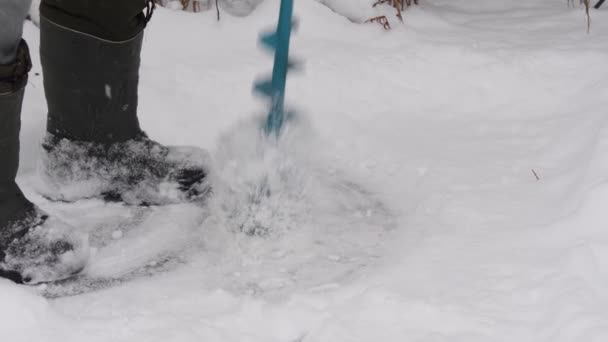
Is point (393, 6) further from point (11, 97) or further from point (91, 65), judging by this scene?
point (11, 97)

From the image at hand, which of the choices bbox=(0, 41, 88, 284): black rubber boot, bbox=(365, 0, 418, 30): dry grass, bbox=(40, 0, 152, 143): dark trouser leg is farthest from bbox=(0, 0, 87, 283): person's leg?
bbox=(365, 0, 418, 30): dry grass

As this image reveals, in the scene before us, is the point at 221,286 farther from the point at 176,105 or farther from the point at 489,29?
the point at 489,29

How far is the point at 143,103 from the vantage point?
7.50ft

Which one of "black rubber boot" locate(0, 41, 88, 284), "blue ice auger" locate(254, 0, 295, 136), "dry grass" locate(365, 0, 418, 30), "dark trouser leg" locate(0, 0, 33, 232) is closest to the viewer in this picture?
"dark trouser leg" locate(0, 0, 33, 232)

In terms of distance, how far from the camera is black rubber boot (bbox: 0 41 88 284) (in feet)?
5.21

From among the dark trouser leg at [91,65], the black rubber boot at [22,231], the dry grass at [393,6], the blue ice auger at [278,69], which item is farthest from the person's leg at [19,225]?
the dry grass at [393,6]

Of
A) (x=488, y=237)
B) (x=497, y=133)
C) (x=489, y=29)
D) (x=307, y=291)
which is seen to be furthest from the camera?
(x=489, y=29)

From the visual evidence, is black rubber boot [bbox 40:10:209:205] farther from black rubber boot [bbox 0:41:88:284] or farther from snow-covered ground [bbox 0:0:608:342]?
black rubber boot [bbox 0:41:88:284]

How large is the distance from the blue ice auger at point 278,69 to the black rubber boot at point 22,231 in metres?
0.50

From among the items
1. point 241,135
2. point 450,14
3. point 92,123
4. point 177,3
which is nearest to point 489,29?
point 450,14

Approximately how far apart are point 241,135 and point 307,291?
1.52ft

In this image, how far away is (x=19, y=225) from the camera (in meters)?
1.64

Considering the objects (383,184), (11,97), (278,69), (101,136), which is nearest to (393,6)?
(383,184)

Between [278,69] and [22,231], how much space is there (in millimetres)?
637
